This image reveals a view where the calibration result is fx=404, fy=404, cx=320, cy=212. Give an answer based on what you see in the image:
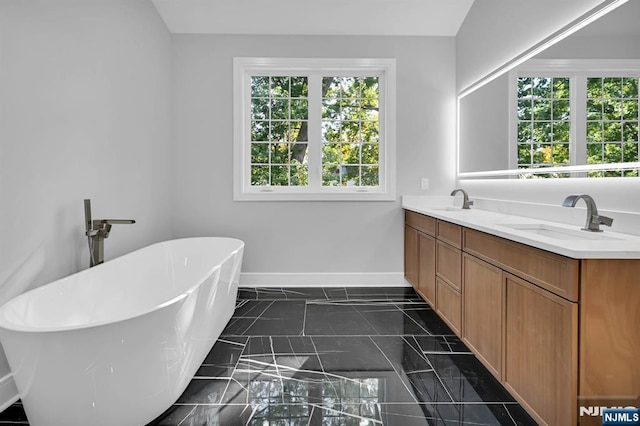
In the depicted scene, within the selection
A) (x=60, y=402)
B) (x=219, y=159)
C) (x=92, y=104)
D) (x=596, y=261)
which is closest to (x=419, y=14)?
(x=219, y=159)

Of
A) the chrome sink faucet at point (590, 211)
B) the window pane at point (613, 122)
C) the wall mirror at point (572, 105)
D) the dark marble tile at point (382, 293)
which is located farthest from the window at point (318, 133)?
the chrome sink faucet at point (590, 211)

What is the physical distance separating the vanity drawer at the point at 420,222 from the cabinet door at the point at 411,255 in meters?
0.07

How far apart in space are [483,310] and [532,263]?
0.57 m

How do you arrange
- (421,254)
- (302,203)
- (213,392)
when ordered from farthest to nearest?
(302,203) < (421,254) < (213,392)

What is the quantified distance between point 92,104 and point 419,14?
2996 millimetres

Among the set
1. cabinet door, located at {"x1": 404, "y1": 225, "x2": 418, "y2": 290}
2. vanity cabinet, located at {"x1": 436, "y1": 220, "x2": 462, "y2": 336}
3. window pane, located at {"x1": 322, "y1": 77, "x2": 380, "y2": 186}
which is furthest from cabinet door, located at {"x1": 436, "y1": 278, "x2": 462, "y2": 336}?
window pane, located at {"x1": 322, "y1": 77, "x2": 380, "y2": 186}

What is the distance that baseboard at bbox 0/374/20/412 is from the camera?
1.95m

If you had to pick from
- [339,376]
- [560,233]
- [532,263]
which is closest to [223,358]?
[339,376]

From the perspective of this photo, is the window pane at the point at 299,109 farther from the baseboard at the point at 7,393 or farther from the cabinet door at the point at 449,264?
the baseboard at the point at 7,393

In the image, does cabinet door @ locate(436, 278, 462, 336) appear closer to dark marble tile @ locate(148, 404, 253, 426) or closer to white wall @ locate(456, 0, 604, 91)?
dark marble tile @ locate(148, 404, 253, 426)

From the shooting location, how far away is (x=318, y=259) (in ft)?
13.7

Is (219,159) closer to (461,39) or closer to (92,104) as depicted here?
(92,104)

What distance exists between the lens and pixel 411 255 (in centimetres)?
388

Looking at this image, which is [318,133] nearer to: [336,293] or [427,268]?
[336,293]
